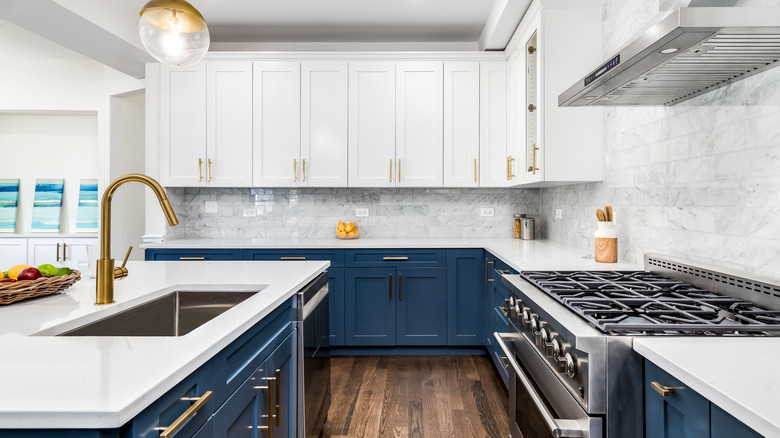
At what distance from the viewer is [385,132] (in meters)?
3.80

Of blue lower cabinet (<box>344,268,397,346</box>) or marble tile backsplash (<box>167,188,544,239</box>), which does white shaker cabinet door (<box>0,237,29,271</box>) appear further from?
blue lower cabinet (<box>344,268,397,346</box>)

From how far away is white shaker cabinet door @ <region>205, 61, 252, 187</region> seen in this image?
12.4ft

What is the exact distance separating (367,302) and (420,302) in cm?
42

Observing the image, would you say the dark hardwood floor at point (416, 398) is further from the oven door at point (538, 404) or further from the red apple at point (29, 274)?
the red apple at point (29, 274)

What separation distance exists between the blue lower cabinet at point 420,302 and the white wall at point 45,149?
389 centimetres

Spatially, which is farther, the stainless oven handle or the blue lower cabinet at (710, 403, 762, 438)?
the stainless oven handle

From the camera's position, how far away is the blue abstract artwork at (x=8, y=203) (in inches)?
193

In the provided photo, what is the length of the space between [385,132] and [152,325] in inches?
104

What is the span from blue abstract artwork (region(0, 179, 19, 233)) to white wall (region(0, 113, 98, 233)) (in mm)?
59

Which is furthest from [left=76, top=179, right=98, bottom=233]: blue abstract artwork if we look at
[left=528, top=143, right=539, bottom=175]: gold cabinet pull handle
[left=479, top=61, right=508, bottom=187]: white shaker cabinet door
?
[left=528, top=143, right=539, bottom=175]: gold cabinet pull handle

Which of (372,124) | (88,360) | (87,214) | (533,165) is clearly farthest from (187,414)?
(87,214)

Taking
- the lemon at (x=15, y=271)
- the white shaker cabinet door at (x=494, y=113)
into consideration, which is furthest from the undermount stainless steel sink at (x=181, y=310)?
the white shaker cabinet door at (x=494, y=113)

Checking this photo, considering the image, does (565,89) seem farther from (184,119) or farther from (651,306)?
(184,119)

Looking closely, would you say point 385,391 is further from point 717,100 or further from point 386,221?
point 717,100
